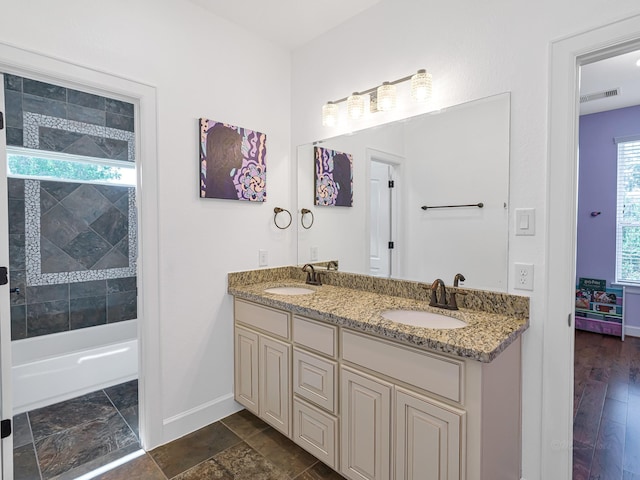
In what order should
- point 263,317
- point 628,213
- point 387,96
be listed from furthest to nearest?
point 628,213
point 263,317
point 387,96

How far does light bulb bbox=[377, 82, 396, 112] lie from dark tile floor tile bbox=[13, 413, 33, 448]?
9.34 ft

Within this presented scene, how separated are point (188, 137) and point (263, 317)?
1195 mm

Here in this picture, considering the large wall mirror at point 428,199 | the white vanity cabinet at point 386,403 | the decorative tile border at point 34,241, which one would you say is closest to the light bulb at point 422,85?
the large wall mirror at point 428,199

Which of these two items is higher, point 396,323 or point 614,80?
point 614,80

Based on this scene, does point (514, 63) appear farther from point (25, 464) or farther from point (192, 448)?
point (25, 464)

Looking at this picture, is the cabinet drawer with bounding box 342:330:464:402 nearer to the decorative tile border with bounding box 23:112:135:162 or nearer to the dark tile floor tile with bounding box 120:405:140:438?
the dark tile floor tile with bounding box 120:405:140:438

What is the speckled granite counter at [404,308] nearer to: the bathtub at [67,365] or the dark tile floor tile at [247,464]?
the dark tile floor tile at [247,464]

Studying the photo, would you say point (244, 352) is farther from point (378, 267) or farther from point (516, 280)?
point (516, 280)

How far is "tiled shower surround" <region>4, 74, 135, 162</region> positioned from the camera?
2.88m

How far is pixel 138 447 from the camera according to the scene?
6.38ft

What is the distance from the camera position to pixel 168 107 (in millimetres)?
1975

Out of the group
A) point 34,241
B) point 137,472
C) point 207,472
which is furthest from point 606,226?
point 34,241

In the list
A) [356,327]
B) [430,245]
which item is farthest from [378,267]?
[356,327]

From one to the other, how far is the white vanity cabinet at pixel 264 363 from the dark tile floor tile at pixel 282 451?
118 millimetres
